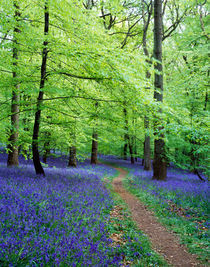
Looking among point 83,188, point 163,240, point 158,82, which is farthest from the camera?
point 158,82

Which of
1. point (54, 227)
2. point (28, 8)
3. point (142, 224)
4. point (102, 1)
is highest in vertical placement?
point (102, 1)

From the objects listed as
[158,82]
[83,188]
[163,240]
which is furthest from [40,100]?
[158,82]

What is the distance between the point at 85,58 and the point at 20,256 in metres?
4.70

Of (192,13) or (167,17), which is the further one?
(167,17)

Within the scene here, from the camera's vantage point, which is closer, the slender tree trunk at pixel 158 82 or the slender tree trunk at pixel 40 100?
the slender tree trunk at pixel 40 100

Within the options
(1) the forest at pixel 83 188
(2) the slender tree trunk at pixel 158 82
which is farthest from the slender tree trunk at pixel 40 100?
(2) the slender tree trunk at pixel 158 82

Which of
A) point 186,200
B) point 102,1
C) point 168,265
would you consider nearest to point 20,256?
point 168,265

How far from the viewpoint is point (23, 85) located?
7457mm

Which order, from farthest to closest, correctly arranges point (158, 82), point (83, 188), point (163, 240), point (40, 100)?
point (158, 82) < point (83, 188) < point (40, 100) < point (163, 240)

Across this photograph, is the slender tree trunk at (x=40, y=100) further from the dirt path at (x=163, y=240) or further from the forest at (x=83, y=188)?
the dirt path at (x=163, y=240)

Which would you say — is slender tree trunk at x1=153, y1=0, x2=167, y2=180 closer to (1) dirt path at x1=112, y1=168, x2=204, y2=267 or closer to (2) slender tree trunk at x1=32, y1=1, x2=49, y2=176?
(1) dirt path at x1=112, y1=168, x2=204, y2=267

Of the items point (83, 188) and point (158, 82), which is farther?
point (158, 82)

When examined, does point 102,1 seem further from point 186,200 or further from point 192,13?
point 186,200

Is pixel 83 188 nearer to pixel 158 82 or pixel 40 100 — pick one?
pixel 40 100
